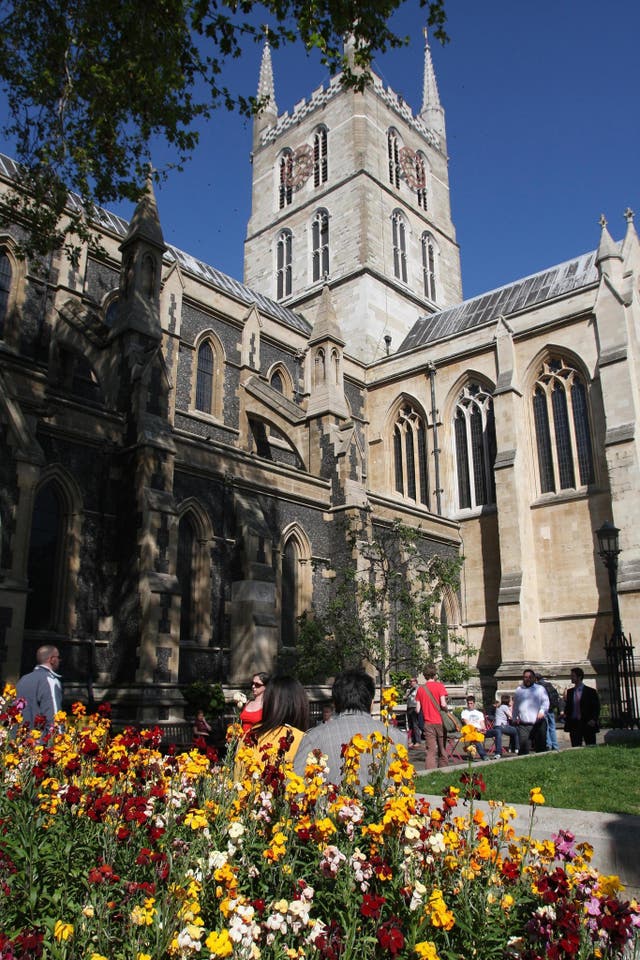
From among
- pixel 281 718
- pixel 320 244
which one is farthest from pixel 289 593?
pixel 320 244

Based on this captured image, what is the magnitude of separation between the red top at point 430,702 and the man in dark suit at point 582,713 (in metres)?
2.07

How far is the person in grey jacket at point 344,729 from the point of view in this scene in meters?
4.06

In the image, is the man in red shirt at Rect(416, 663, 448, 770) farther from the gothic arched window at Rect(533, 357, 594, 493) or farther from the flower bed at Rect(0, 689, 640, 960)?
the gothic arched window at Rect(533, 357, 594, 493)

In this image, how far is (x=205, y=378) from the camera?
2291 centimetres

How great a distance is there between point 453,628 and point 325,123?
27500 mm

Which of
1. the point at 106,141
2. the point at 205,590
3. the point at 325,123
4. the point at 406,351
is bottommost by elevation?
the point at 205,590

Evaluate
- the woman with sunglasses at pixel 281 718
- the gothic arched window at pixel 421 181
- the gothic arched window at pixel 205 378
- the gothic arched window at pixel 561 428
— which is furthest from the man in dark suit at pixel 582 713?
the gothic arched window at pixel 421 181

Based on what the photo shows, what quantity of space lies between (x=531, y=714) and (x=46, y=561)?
8740 mm

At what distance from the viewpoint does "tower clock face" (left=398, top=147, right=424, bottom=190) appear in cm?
3851

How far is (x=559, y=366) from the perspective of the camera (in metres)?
24.8

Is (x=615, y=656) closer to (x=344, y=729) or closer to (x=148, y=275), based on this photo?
(x=344, y=729)

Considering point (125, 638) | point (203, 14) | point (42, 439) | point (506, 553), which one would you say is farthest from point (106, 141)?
point (506, 553)

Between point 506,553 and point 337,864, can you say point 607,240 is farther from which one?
point 337,864

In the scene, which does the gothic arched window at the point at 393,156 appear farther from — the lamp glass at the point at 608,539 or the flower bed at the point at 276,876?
the flower bed at the point at 276,876
